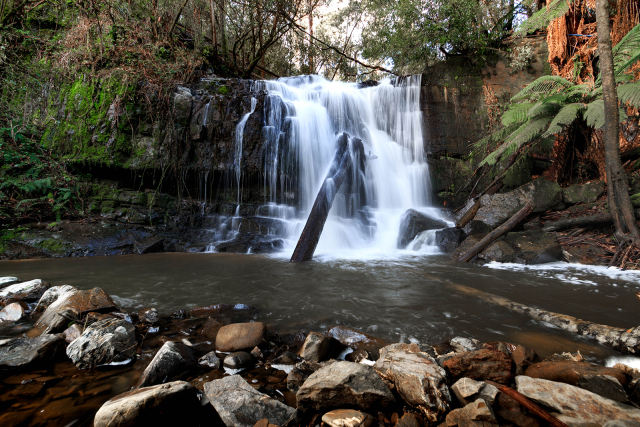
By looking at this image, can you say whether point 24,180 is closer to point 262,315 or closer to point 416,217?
point 262,315

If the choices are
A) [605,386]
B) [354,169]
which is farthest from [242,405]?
[354,169]

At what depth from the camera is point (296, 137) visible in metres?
9.70

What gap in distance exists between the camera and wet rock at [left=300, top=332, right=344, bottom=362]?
2.15 m

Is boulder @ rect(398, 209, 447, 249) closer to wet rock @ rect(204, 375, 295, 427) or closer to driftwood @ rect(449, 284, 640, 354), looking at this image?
driftwood @ rect(449, 284, 640, 354)

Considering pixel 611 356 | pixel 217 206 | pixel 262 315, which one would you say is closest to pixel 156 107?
pixel 217 206

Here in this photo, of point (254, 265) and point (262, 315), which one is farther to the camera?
point (254, 265)

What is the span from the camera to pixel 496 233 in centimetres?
595

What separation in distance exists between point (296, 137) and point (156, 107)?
434 cm

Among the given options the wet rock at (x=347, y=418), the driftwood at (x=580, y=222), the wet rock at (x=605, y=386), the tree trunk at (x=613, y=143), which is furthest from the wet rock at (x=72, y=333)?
the driftwood at (x=580, y=222)

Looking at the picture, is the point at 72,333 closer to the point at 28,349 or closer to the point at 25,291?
the point at 28,349

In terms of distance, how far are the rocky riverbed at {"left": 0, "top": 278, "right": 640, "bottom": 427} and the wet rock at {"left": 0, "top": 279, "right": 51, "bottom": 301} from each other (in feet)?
3.64

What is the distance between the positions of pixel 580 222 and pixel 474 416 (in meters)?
6.34

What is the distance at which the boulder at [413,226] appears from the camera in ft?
25.1

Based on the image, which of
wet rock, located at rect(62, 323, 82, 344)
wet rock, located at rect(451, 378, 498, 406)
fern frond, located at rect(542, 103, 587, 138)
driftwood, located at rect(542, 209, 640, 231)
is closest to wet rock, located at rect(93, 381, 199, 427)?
wet rock, located at rect(62, 323, 82, 344)
